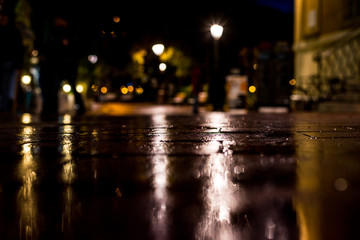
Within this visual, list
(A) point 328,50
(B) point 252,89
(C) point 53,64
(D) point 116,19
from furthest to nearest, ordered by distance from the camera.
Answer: (A) point 328,50 < (B) point 252,89 < (D) point 116,19 < (C) point 53,64

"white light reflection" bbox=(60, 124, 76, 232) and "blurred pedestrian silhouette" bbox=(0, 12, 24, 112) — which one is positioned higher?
"blurred pedestrian silhouette" bbox=(0, 12, 24, 112)

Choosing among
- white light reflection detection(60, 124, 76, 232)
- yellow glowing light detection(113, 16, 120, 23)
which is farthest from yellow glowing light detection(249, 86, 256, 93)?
white light reflection detection(60, 124, 76, 232)

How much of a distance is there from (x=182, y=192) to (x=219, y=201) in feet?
0.83

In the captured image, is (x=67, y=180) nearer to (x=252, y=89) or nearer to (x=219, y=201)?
(x=219, y=201)

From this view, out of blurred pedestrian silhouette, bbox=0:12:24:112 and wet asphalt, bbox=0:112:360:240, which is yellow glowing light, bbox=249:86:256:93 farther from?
wet asphalt, bbox=0:112:360:240

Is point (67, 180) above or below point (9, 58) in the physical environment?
below

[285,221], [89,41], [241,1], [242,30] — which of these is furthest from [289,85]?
[285,221]

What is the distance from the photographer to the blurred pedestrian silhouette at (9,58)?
39.5 feet

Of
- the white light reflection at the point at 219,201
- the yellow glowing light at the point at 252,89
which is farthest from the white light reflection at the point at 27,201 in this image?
the yellow glowing light at the point at 252,89

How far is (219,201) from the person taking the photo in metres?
2.26

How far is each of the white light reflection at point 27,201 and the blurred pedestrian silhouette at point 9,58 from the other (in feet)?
31.4

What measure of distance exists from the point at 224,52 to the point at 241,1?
12.8 ft

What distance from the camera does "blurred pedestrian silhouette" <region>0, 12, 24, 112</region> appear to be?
12.0 meters

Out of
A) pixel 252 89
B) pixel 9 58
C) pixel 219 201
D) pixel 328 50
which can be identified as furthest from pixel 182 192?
pixel 328 50
